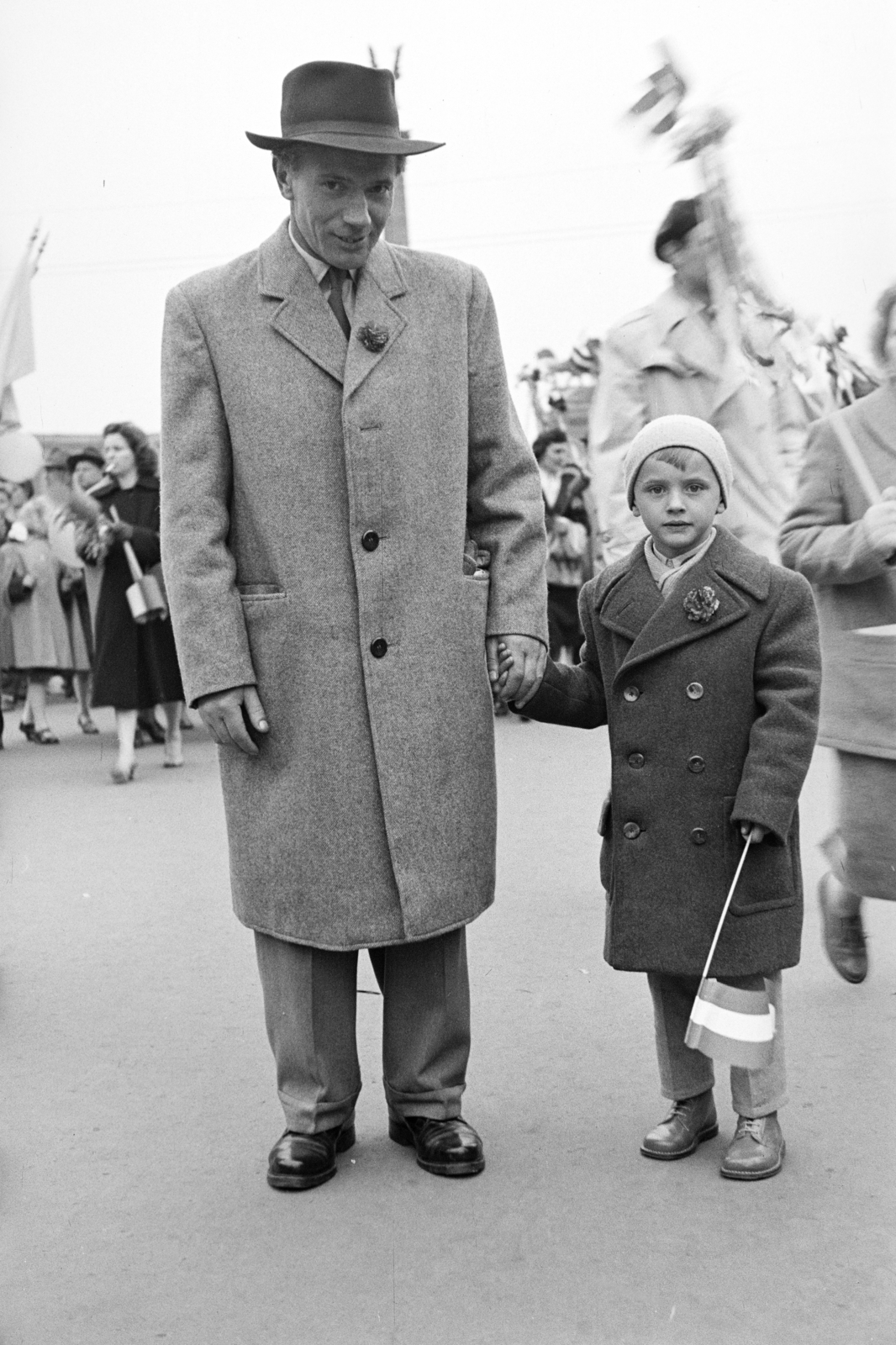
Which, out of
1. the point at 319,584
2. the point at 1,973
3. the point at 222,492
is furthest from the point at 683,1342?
the point at 1,973

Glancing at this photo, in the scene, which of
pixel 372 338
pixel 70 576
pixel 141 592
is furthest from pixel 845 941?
pixel 70 576

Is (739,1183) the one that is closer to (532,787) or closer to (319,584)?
(319,584)

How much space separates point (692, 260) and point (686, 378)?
319mm

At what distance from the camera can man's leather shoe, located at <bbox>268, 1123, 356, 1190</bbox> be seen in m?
3.12

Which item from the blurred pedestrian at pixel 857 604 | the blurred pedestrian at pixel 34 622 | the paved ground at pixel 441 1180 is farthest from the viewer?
the blurred pedestrian at pixel 34 622

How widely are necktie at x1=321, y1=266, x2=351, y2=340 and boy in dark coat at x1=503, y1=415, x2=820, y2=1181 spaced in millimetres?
567

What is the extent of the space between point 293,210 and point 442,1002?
1480mm

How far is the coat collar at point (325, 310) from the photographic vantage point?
3.08 m

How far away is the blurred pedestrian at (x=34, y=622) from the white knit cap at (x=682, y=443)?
7597mm

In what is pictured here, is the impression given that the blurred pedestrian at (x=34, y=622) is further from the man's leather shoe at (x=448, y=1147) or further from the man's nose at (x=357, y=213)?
the man's nose at (x=357, y=213)

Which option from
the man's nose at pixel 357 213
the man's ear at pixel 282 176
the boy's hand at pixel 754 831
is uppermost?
the man's ear at pixel 282 176

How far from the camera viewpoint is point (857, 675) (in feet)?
13.0

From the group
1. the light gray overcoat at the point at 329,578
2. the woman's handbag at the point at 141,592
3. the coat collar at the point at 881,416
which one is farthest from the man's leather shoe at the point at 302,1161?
the woman's handbag at the point at 141,592

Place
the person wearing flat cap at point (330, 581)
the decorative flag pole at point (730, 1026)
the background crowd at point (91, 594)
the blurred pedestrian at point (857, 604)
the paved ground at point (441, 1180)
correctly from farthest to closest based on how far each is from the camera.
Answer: the background crowd at point (91, 594)
the blurred pedestrian at point (857, 604)
the person wearing flat cap at point (330, 581)
the decorative flag pole at point (730, 1026)
the paved ground at point (441, 1180)
